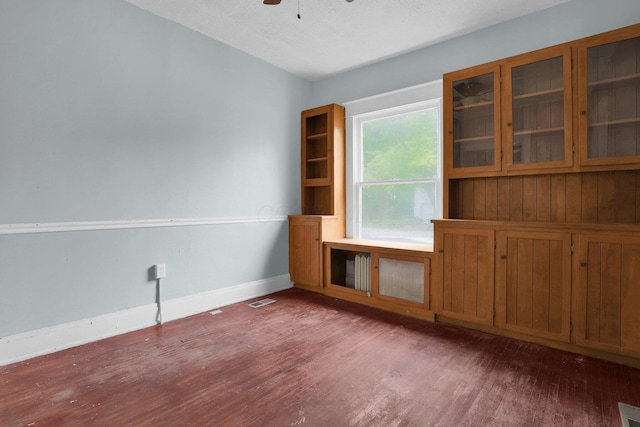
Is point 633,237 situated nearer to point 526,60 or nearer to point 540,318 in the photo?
point 540,318

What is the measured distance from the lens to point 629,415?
172 cm

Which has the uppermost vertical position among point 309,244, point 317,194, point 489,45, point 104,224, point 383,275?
point 489,45

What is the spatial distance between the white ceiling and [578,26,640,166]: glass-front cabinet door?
746mm

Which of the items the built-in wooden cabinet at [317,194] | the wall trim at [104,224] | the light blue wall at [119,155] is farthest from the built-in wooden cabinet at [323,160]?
the wall trim at [104,224]

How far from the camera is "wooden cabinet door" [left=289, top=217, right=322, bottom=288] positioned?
4078 millimetres

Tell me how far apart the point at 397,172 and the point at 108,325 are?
3.29m

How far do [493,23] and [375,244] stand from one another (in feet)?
8.08

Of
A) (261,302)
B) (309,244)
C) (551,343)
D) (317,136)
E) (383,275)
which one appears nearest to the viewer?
(551,343)

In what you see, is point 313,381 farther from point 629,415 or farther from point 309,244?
point 309,244

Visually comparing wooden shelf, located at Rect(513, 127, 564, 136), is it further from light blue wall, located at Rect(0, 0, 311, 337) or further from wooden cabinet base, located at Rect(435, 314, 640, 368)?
light blue wall, located at Rect(0, 0, 311, 337)

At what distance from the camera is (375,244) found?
3.68 meters

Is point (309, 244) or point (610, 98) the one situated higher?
point (610, 98)

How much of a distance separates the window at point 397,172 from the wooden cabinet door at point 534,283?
975mm

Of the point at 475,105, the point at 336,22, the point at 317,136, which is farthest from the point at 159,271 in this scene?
the point at 475,105
